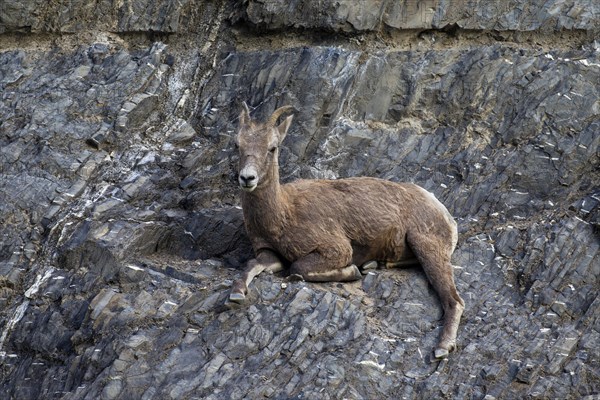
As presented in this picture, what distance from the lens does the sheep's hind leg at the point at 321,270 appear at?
41.3 feet

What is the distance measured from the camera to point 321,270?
12.6 meters

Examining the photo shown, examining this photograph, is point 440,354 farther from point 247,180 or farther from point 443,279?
point 247,180

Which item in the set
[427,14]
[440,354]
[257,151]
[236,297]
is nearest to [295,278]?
[236,297]

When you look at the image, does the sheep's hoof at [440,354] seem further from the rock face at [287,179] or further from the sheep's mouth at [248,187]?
the sheep's mouth at [248,187]

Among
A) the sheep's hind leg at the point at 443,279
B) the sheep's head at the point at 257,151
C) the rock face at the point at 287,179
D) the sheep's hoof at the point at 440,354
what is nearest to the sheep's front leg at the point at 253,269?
the rock face at the point at 287,179

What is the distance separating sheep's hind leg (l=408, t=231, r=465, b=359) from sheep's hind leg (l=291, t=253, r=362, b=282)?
814mm

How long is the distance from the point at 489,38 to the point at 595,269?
379 centimetres

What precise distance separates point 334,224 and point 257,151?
1.25 m

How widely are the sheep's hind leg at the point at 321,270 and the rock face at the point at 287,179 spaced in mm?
93

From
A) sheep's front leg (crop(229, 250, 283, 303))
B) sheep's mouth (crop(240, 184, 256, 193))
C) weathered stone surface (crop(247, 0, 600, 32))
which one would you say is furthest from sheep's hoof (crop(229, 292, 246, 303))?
weathered stone surface (crop(247, 0, 600, 32))

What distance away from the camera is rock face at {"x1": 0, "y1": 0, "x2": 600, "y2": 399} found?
11.9 metres

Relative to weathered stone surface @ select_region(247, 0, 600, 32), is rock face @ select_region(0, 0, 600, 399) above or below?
below

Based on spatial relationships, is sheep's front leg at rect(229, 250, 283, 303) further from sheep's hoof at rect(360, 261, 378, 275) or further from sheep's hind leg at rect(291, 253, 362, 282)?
sheep's hoof at rect(360, 261, 378, 275)

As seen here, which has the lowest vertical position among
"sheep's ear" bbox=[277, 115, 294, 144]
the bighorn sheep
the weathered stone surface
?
the bighorn sheep
